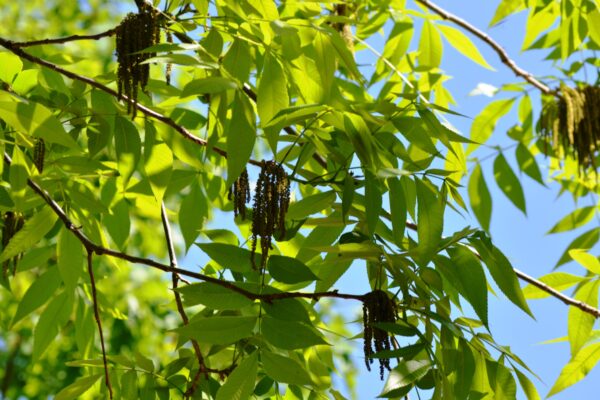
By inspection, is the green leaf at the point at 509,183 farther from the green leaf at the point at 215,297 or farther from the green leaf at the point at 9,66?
the green leaf at the point at 9,66

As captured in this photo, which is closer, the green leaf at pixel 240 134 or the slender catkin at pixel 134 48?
the green leaf at pixel 240 134

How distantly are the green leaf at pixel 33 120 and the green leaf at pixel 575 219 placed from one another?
2.14m

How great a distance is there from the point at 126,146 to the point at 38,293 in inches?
22.7

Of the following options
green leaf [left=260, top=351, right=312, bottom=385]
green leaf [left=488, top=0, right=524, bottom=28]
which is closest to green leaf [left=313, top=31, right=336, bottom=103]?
green leaf [left=260, top=351, right=312, bottom=385]

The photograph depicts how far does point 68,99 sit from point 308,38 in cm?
56

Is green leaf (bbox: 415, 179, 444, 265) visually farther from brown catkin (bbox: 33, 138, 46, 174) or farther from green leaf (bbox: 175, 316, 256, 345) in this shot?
brown catkin (bbox: 33, 138, 46, 174)

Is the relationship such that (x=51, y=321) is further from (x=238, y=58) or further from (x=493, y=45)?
(x=493, y=45)

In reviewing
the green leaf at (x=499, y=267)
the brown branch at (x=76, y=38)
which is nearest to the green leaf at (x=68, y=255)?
the brown branch at (x=76, y=38)

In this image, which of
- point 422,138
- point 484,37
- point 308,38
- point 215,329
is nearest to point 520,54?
point 484,37

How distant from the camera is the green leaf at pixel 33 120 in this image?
1.32m

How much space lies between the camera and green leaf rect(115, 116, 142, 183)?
1.61m

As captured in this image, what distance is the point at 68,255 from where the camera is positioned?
1.84m

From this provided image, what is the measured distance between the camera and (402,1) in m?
2.52

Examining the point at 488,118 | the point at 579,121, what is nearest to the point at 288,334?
the point at 579,121
